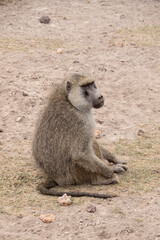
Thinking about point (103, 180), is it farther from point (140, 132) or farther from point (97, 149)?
point (140, 132)

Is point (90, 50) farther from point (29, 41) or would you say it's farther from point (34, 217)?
point (34, 217)

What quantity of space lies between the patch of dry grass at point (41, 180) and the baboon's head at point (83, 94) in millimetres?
973

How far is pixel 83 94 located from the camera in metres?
5.25

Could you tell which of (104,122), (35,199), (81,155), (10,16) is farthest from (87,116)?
(10,16)

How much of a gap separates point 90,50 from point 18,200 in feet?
18.9

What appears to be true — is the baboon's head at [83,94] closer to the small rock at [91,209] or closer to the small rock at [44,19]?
the small rock at [91,209]

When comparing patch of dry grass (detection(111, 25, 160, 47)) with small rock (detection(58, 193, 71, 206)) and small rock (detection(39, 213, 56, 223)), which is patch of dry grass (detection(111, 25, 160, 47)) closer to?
small rock (detection(58, 193, 71, 206))

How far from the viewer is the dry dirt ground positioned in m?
4.50

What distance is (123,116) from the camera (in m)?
7.71

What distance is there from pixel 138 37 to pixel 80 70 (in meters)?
2.29

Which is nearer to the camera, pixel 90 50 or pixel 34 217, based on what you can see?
pixel 34 217

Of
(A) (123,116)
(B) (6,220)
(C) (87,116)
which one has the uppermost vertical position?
(C) (87,116)

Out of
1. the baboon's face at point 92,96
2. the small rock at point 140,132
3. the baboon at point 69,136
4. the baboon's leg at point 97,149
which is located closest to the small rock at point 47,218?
the baboon at point 69,136

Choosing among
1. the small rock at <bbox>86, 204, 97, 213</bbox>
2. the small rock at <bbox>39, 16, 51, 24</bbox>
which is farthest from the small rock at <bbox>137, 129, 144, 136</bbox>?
the small rock at <bbox>39, 16, 51, 24</bbox>
